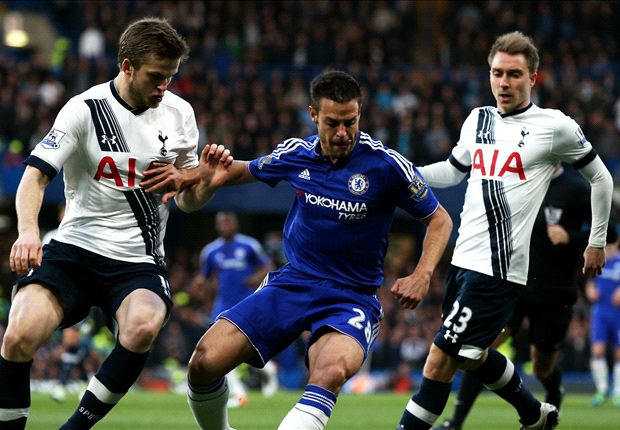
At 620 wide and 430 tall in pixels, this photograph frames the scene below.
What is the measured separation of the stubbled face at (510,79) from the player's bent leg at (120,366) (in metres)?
2.75

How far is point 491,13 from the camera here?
92.8 ft

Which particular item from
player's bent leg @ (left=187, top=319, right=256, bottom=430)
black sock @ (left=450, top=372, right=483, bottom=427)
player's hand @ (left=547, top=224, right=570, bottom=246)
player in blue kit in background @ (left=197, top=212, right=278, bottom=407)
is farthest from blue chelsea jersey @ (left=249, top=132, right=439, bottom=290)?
player in blue kit in background @ (left=197, top=212, right=278, bottom=407)

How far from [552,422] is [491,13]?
21.1 meters

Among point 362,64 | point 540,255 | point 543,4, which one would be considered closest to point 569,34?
point 543,4

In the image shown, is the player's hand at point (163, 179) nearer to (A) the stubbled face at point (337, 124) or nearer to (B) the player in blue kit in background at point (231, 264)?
(A) the stubbled face at point (337, 124)

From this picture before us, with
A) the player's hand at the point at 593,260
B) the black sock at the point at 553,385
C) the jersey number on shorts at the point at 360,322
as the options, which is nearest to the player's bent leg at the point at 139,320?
the jersey number on shorts at the point at 360,322

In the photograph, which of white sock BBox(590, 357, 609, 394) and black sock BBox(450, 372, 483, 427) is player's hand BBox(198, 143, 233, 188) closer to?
black sock BBox(450, 372, 483, 427)

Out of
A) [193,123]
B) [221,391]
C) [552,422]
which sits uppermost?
[193,123]

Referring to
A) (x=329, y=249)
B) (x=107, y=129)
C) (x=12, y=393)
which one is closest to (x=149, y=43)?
(x=107, y=129)

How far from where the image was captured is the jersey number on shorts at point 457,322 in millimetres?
7422

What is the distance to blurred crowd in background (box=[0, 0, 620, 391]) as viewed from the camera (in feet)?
69.2

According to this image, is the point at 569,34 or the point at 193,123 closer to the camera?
the point at 193,123

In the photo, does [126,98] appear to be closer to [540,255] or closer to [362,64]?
[540,255]

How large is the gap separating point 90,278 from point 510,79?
3008 mm
